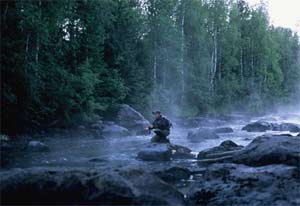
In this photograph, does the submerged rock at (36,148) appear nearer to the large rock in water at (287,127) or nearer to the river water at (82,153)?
the river water at (82,153)

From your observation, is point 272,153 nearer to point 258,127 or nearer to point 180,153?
point 180,153

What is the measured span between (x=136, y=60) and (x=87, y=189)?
1018 inches

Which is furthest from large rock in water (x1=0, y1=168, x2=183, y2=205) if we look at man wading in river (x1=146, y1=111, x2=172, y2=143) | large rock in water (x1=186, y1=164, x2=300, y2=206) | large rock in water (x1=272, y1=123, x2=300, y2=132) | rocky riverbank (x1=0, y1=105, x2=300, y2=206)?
large rock in water (x1=272, y1=123, x2=300, y2=132)

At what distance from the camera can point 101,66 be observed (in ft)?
81.9

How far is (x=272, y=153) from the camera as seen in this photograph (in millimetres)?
8523

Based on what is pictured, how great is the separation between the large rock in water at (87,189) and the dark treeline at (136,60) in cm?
1017

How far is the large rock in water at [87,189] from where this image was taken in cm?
586

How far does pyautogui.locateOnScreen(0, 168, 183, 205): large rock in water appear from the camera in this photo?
19.2 feet

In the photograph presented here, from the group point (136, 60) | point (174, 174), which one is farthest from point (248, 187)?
point (136, 60)

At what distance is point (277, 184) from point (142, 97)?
2233cm

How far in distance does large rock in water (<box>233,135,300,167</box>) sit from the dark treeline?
10.2 meters

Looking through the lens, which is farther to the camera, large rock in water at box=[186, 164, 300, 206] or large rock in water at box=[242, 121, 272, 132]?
large rock in water at box=[242, 121, 272, 132]

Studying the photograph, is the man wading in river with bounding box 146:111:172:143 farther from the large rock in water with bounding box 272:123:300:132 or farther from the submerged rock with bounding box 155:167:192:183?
the large rock in water with bounding box 272:123:300:132

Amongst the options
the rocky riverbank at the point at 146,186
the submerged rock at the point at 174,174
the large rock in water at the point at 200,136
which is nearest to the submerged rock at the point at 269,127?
the large rock in water at the point at 200,136
